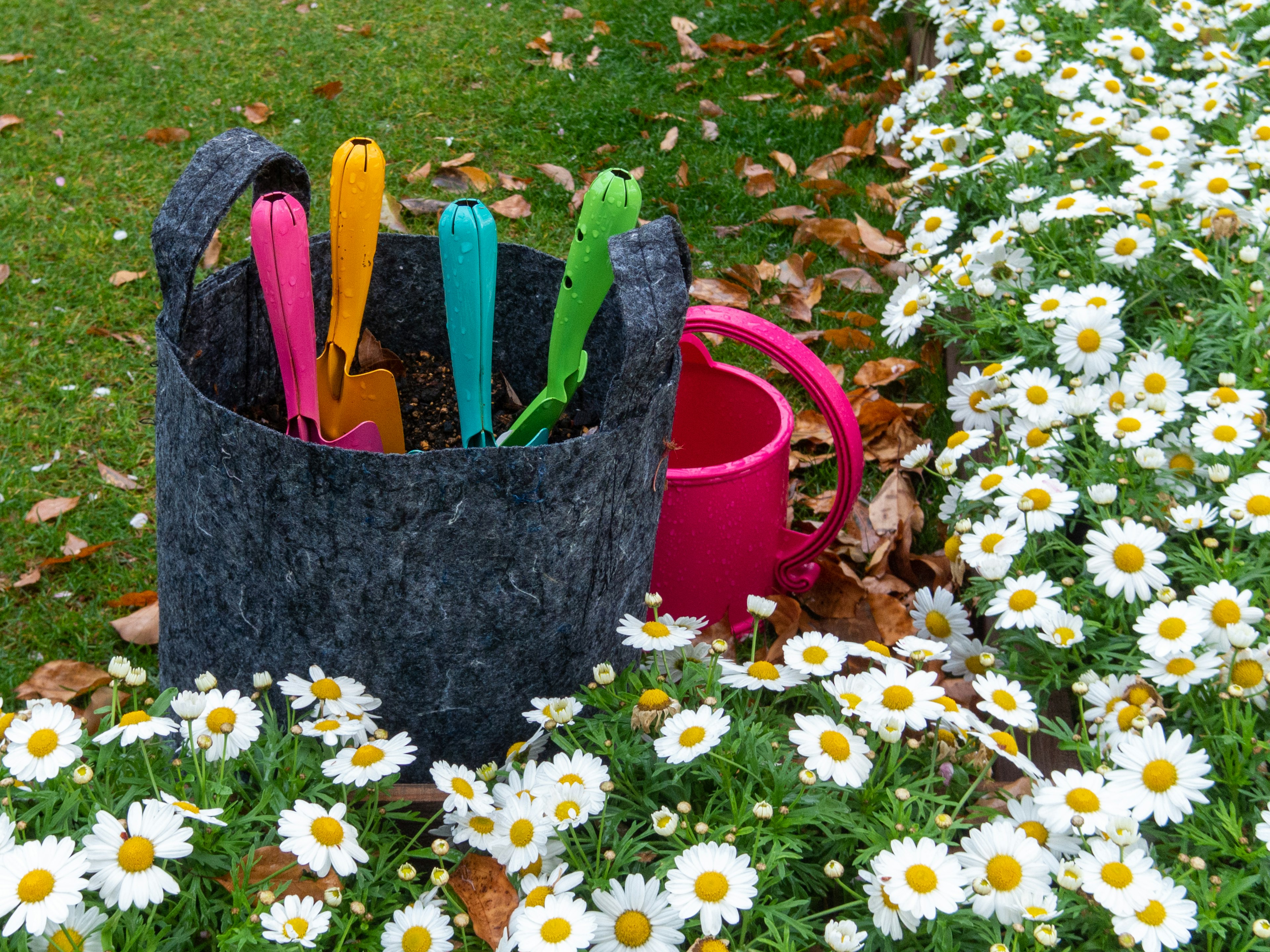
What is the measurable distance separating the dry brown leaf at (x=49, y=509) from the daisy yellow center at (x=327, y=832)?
132 centimetres

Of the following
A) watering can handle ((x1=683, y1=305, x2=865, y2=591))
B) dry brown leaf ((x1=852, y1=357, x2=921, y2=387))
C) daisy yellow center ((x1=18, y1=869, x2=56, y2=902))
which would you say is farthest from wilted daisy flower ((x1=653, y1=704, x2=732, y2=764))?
dry brown leaf ((x1=852, y1=357, x2=921, y2=387))

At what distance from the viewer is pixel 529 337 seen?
1.43 meters

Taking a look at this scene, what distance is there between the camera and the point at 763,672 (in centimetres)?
104

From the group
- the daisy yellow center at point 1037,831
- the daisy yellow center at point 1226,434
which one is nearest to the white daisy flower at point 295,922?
the daisy yellow center at point 1037,831

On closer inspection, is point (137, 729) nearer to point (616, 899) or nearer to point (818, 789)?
point (616, 899)

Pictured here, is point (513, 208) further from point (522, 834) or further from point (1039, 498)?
point (522, 834)

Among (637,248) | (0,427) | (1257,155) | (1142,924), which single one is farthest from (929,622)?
(0,427)

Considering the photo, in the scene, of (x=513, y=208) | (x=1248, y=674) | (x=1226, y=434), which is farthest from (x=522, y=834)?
(x=513, y=208)

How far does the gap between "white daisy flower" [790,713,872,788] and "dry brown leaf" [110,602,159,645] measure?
117cm

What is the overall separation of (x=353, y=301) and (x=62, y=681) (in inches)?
34.2

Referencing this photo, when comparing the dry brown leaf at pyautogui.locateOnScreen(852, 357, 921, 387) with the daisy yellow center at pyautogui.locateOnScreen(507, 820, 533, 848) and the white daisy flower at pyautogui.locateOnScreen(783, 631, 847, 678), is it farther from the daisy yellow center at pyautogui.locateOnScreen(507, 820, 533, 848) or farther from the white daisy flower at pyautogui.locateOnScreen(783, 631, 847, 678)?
the daisy yellow center at pyautogui.locateOnScreen(507, 820, 533, 848)

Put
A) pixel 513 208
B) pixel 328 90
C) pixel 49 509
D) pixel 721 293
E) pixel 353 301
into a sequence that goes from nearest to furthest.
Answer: pixel 353 301 < pixel 49 509 < pixel 721 293 < pixel 513 208 < pixel 328 90

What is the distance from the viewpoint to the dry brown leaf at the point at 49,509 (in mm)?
1913

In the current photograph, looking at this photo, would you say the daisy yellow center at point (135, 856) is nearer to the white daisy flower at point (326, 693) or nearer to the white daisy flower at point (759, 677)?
the white daisy flower at point (326, 693)
